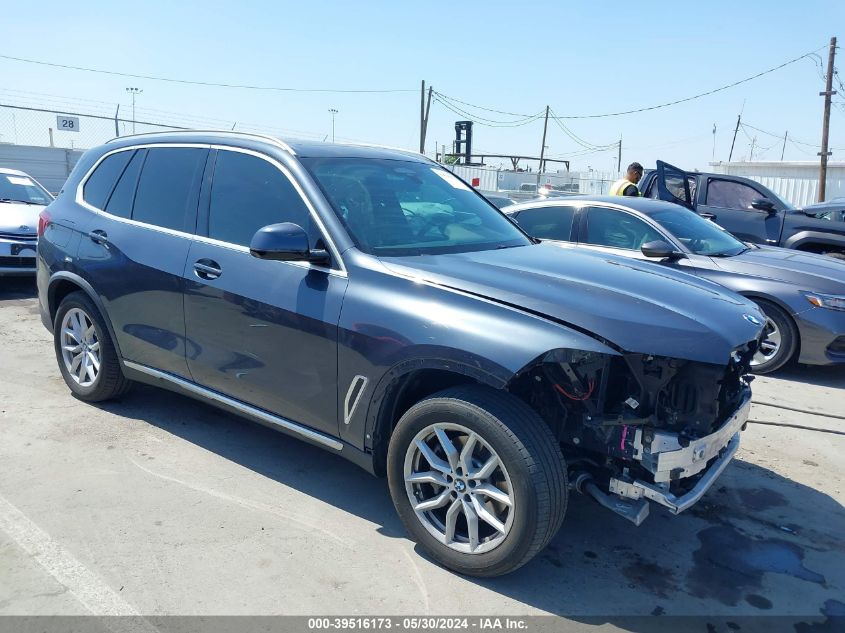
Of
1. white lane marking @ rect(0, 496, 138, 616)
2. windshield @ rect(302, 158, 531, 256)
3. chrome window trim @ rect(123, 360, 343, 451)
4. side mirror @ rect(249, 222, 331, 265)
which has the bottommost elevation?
white lane marking @ rect(0, 496, 138, 616)

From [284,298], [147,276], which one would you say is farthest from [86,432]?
[284,298]

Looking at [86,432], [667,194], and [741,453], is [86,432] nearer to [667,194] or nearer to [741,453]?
[741,453]

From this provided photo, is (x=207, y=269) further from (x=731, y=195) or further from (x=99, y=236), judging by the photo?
(x=731, y=195)

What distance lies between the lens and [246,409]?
388 centimetres

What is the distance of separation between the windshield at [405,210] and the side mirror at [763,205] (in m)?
5.85

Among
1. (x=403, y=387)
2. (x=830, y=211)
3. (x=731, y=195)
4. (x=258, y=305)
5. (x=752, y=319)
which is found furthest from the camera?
(x=731, y=195)

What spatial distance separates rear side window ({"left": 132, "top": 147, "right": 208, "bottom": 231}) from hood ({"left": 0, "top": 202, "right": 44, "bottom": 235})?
494 cm

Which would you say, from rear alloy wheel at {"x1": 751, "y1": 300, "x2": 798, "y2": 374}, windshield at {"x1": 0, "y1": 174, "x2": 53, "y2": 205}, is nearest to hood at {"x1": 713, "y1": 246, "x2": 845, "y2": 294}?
rear alloy wheel at {"x1": 751, "y1": 300, "x2": 798, "y2": 374}

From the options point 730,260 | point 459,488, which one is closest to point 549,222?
point 730,260

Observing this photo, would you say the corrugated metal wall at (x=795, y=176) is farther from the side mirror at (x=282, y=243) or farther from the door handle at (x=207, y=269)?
the side mirror at (x=282, y=243)

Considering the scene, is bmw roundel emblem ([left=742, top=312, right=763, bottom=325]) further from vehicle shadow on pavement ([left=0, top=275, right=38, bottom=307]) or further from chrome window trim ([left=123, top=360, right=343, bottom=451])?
vehicle shadow on pavement ([left=0, top=275, right=38, bottom=307])

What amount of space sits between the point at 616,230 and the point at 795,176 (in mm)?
33712

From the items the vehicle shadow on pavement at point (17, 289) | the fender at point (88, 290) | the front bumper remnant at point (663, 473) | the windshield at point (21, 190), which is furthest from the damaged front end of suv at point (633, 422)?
the windshield at point (21, 190)

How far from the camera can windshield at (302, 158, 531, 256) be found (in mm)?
3639
